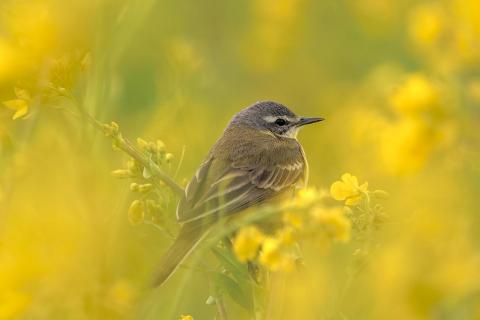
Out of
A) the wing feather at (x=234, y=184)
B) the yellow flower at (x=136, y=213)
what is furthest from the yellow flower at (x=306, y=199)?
the wing feather at (x=234, y=184)

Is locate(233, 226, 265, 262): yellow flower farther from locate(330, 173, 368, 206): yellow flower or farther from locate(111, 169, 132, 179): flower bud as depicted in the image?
locate(111, 169, 132, 179): flower bud

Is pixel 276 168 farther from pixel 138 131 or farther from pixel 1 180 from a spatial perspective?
pixel 1 180

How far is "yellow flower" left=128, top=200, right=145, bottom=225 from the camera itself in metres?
3.70

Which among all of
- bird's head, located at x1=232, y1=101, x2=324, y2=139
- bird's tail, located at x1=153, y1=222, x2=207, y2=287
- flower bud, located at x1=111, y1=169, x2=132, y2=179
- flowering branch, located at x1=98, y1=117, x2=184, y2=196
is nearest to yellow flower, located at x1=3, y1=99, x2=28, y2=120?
flowering branch, located at x1=98, y1=117, x2=184, y2=196

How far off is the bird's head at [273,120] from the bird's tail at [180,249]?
2831mm

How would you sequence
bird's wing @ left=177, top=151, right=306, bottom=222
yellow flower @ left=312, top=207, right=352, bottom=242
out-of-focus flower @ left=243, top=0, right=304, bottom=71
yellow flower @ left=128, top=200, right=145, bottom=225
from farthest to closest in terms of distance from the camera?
out-of-focus flower @ left=243, top=0, right=304, bottom=71 < bird's wing @ left=177, top=151, right=306, bottom=222 < yellow flower @ left=128, top=200, right=145, bottom=225 < yellow flower @ left=312, top=207, right=352, bottom=242

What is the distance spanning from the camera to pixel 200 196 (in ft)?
16.4

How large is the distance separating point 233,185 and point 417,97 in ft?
9.62

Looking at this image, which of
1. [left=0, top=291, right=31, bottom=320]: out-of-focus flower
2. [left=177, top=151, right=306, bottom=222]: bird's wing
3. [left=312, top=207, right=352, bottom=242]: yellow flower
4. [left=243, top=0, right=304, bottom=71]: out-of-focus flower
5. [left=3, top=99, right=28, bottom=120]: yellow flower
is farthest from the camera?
[left=243, top=0, right=304, bottom=71]: out-of-focus flower

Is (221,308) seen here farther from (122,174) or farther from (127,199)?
(122,174)

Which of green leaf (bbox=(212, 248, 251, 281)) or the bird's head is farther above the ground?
the bird's head

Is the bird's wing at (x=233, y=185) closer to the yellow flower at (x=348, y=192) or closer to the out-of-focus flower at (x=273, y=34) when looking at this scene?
the yellow flower at (x=348, y=192)

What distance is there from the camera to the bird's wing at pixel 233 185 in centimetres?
489

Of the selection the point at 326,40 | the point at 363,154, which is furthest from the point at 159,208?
the point at 326,40
